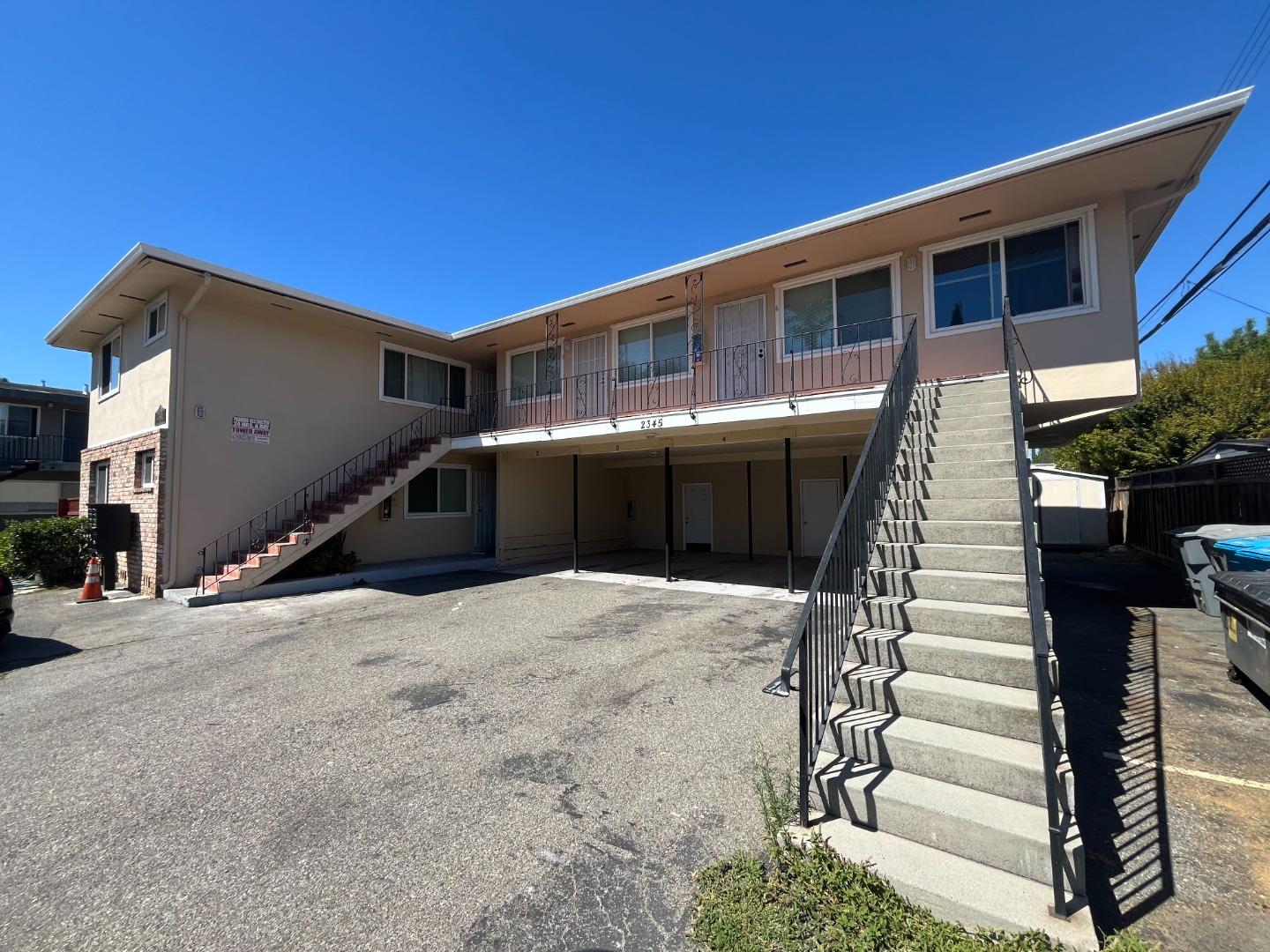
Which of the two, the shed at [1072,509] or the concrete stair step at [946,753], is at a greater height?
the shed at [1072,509]

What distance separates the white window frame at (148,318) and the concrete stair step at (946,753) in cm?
1247

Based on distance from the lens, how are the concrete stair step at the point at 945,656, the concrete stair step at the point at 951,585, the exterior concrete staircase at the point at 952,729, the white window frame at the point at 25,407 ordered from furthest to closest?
the white window frame at the point at 25,407
the concrete stair step at the point at 951,585
the concrete stair step at the point at 945,656
the exterior concrete staircase at the point at 952,729

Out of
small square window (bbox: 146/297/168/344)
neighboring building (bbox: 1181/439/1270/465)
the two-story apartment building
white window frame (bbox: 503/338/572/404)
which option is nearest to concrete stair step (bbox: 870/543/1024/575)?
the two-story apartment building

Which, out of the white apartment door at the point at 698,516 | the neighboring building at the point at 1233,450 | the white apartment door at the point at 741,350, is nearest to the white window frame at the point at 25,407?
the white apartment door at the point at 698,516

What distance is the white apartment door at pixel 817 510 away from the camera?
13.6 metres

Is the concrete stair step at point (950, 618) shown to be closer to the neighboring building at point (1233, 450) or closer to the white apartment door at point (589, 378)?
the white apartment door at point (589, 378)

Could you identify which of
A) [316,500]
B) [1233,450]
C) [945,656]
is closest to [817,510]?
[1233,450]

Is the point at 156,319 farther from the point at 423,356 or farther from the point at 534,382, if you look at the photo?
the point at 534,382

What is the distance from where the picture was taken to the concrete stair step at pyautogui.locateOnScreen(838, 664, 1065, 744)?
3.02 meters

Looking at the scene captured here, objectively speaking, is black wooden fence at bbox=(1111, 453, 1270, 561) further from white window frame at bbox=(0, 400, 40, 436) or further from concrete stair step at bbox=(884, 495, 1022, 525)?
white window frame at bbox=(0, 400, 40, 436)

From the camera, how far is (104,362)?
42.3 ft

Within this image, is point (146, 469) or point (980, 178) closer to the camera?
point (980, 178)

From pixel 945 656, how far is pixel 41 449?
26322mm

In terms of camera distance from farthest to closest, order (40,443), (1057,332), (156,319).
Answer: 1. (40,443)
2. (156,319)
3. (1057,332)
